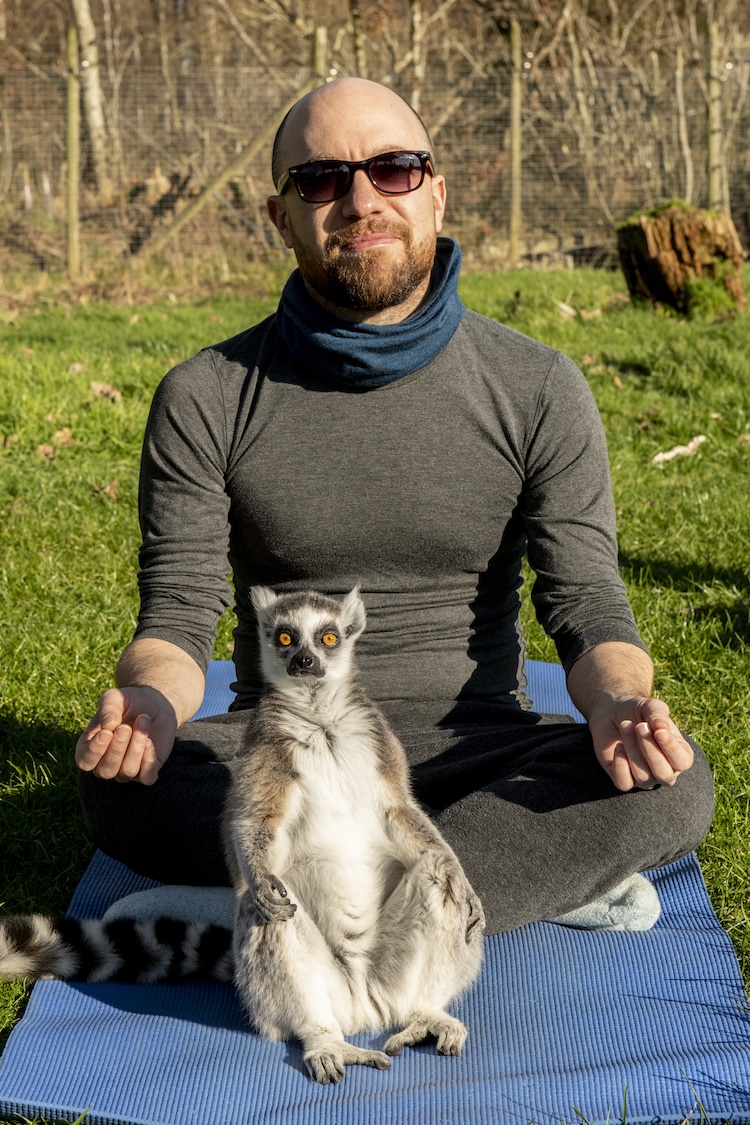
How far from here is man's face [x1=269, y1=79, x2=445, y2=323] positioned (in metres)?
3.27

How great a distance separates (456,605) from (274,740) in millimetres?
893

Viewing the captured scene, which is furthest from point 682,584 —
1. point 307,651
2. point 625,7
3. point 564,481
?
point 625,7

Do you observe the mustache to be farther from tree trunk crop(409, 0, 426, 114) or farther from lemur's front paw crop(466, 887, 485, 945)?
tree trunk crop(409, 0, 426, 114)

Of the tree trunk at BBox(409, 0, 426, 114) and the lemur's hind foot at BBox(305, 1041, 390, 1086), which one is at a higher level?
the tree trunk at BBox(409, 0, 426, 114)

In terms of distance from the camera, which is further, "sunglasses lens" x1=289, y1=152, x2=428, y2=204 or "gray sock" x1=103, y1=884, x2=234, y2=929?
"sunglasses lens" x1=289, y1=152, x2=428, y2=204

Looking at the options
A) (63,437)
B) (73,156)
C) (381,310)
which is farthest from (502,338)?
(73,156)

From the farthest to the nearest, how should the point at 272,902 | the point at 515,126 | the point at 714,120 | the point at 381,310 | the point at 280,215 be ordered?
the point at 515,126 < the point at 714,120 < the point at 280,215 < the point at 381,310 < the point at 272,902

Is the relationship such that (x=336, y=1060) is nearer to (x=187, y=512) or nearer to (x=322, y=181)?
(x=187, y=512)

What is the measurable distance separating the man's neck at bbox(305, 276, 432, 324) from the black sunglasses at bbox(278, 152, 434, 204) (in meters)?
0.28

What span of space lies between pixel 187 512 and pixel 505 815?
1.26 m

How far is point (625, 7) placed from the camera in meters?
17.7

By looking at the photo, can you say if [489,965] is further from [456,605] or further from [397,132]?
[397,132]

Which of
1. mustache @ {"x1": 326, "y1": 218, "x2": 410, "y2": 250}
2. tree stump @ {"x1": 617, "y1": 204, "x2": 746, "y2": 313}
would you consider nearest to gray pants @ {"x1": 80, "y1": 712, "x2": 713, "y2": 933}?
mustache @ {"x1": 326, "y1": 218, "x2": 410, "y2": 250}

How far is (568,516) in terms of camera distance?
130 inches
